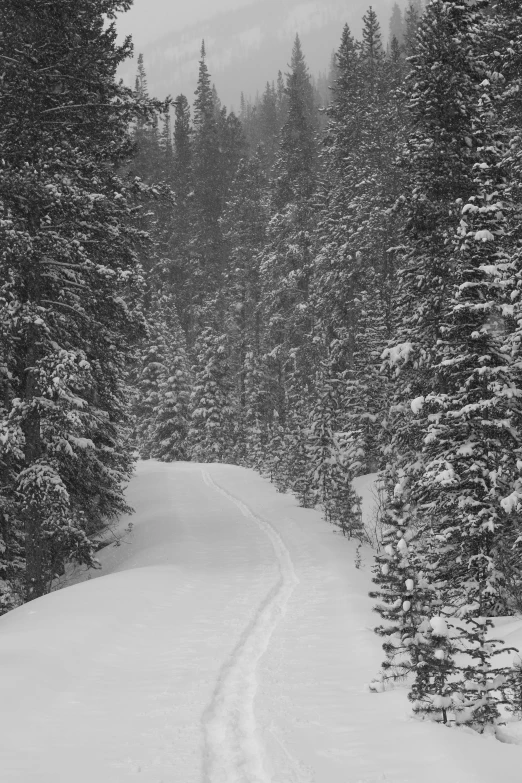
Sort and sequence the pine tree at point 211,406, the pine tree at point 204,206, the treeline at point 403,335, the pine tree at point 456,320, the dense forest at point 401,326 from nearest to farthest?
the dense forest at point 401,326 → the treeline at point 403,335 → the pine tree at point 456,320 → the pine tree at point 211,406 → the pine tree at point 204,206

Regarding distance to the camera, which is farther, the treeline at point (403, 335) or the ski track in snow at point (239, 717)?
the treeline at point (403, 335)

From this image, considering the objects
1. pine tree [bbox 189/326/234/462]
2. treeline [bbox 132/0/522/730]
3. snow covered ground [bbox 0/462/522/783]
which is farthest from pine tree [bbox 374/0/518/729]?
pine tree [bbox 189/326/234/462]

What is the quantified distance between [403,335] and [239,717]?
11.9m

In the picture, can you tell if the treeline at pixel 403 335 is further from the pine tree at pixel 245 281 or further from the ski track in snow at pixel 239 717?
the ski track in snow at pixel 239 717

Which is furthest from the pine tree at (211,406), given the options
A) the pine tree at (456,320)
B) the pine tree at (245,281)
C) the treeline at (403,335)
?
the pine tree at (456,320)

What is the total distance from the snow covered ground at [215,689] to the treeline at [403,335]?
75cm

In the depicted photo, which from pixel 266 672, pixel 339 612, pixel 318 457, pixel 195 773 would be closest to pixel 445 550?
pixel 339 612

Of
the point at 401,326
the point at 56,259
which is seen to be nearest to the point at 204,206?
the point at 401,326

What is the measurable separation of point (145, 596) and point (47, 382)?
16.9 ft

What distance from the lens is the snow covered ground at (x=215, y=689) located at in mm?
5180

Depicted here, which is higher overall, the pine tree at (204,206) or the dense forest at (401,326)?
the pine tree at (204,206)

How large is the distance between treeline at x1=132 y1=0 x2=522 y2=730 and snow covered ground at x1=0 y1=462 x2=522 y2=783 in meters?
0.75

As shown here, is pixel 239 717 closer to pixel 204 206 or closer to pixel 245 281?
pixel 245 281

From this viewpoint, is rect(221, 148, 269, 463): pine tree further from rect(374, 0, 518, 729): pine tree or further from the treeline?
rect(374, 0, 518, 729): pine tree
